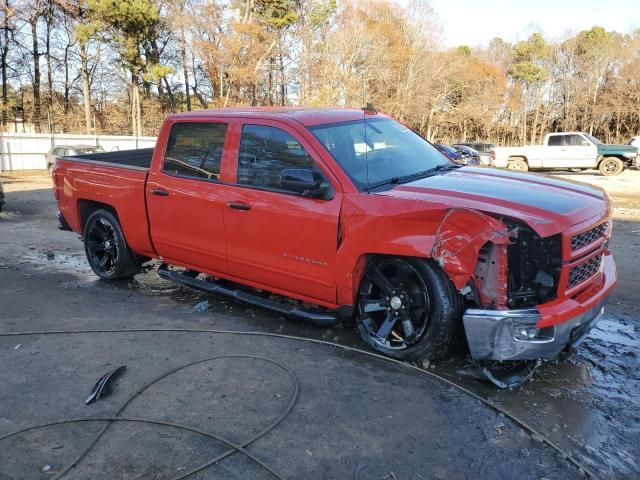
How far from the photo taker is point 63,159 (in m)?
6.55

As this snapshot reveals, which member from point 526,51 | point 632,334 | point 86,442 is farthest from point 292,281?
point 526,51

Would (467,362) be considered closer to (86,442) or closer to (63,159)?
(86,442)

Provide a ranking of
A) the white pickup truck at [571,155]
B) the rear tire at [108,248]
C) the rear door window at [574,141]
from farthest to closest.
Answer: the rear door window at [574,141] → the white pickup truck at [571,155] → the rear tire at [108,248]

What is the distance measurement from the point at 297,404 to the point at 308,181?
160 cm

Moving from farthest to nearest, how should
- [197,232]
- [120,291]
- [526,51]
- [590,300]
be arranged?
[526,51]
[120,291]
[197,232]
[590,300]

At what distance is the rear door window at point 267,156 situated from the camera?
430cm

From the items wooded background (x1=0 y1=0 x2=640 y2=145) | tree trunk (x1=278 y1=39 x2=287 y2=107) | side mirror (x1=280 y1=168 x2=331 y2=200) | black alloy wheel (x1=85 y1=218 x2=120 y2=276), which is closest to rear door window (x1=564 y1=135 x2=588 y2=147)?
wooded background (x1=0 y1=0 x2=640 y2=145)

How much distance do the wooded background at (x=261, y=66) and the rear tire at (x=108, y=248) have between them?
28316mm

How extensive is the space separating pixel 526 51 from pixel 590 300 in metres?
55.6

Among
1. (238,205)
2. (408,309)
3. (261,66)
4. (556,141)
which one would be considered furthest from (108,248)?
(261,66)

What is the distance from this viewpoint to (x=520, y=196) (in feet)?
11.9

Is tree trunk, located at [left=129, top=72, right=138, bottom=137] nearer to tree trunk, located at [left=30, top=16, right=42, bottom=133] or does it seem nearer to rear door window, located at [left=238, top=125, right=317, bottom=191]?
tree trunk, located at [left=30, top=16, right=42, bottom=133]

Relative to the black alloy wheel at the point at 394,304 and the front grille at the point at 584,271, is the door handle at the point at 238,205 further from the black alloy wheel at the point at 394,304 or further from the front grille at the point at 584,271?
the front grille at the point at 584,271

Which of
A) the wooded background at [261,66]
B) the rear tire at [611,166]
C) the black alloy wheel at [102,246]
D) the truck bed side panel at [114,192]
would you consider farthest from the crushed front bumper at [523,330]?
the wooded background at [261,66]
